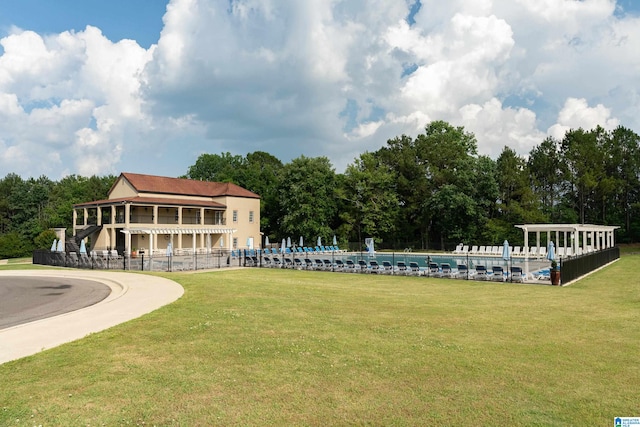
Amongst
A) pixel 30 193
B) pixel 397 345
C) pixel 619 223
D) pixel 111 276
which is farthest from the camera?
A: pixel 30 193

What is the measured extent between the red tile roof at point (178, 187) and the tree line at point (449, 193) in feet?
21.6

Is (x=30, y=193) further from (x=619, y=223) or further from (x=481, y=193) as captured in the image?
(x=619, y=223)

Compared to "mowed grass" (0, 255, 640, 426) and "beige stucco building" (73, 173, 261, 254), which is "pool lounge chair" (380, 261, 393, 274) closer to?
"mowed grass" (0, 255, 640, 426)

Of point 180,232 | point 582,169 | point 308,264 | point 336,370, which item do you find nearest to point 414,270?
point 308,264

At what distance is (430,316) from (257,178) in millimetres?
56994

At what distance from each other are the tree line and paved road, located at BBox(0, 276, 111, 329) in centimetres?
3292

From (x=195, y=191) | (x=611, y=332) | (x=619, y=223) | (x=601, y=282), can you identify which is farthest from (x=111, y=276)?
(x=619, y=223)

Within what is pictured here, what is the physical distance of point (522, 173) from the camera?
166 ft

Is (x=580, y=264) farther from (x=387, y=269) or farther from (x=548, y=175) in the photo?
(x=548, y=175)

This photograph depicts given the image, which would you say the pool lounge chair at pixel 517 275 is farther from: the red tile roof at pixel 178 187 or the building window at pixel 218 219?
the building window at pixel 218 219

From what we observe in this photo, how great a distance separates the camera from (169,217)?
48344mm

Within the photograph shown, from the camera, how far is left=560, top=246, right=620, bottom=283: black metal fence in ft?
67.2

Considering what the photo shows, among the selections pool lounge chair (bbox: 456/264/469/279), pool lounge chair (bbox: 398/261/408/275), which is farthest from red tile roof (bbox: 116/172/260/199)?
pool lounge chair (bbox: 456/264/469/279)

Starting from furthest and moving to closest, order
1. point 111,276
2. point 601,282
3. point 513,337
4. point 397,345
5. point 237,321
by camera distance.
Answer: point 111,276, point 601,282, point 237,321, point 513,337, point 397,345
